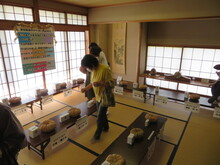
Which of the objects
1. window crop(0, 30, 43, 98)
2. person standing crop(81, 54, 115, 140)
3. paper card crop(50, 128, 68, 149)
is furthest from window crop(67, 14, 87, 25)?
paper card crop(50, 128, 68, 149)

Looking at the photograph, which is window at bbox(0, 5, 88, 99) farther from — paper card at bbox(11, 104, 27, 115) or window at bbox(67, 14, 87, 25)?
paper card at bbox(11, 104, 27, 115)

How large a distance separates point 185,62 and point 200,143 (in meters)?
2.91

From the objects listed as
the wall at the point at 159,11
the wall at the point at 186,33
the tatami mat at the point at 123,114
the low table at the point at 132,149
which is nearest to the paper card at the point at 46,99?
the tatami mat at the point at 123,114

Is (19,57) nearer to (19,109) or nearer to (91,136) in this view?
(19,109)

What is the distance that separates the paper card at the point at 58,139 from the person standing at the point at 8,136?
102 centimetres

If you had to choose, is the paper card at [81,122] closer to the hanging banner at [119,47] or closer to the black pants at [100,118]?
the black pants at [100,118]

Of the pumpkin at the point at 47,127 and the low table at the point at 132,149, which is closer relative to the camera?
the low table at the point at 132,149

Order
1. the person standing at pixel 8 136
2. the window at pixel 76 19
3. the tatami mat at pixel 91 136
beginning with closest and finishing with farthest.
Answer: the person standing at pixel 8 136 → the tatami mat at pixel 91 136 → the window at pixel 76 19

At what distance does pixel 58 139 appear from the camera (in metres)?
2.44

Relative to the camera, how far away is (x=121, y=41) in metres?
5.63

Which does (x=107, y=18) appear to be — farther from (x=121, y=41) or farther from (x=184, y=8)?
(x=184, y=8)

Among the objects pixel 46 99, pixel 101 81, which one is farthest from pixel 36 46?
pixel 101 81

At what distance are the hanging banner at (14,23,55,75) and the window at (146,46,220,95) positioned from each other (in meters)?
3.41

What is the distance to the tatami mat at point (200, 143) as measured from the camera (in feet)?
7.78
